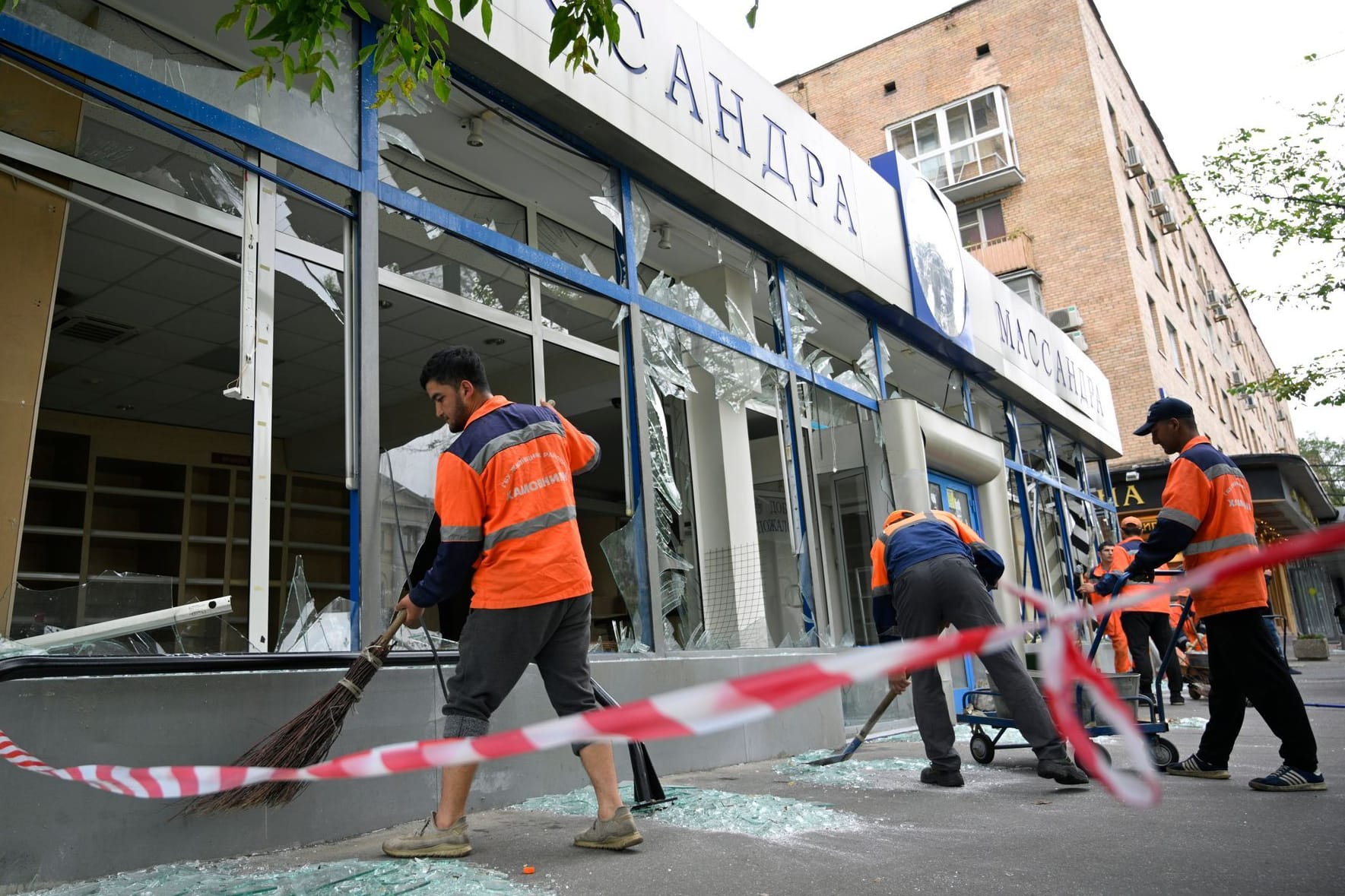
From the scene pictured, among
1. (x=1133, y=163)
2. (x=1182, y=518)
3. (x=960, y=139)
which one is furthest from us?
(x=960, y=139)

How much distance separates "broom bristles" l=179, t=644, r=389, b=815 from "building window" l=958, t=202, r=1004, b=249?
2370 cm

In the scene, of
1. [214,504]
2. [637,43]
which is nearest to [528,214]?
[637,43]

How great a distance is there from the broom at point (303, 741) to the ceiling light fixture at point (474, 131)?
3.45 meters

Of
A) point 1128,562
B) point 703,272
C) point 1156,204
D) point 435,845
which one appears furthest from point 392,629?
point 1156,204

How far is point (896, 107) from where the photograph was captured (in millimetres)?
26734

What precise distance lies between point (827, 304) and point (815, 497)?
2.06m

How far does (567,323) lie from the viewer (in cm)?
597

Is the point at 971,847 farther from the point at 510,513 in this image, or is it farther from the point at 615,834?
the point at 510,513

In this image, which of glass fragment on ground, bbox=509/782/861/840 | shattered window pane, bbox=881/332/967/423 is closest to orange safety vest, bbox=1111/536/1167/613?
shattered window pane, bbox=881/332/967/423

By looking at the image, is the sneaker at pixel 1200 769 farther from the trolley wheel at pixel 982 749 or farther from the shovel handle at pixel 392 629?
the shovel handle at pixel 392 629

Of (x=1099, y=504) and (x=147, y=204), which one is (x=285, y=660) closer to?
(x=147, y=204)

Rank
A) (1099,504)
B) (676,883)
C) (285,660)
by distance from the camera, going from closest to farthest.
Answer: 1. (676,883)
2. (285,660)
3. (1099,504)

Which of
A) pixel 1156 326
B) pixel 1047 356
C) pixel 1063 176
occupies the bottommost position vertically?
pixel 1047 356

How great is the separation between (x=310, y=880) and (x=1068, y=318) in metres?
22.3
